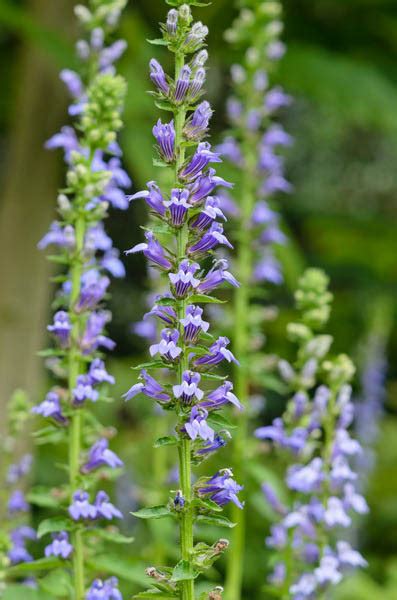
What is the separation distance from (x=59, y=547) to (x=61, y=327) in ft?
1.25

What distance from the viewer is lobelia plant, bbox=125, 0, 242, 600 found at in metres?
1.17

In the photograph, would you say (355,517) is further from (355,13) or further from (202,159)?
(202,159)

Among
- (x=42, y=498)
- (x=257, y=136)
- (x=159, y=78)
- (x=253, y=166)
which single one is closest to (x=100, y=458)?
(x=42, y=498)

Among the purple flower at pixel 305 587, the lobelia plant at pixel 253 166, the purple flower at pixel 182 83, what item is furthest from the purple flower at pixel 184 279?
the lobelia plant at pixel 253 166

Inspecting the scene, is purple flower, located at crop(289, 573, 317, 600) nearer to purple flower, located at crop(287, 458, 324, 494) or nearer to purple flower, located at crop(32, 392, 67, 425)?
purple flower, located at crop(287, 458, 324, 494)

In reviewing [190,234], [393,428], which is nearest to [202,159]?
[190,234]

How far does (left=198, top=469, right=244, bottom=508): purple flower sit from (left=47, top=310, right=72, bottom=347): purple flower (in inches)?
16.5

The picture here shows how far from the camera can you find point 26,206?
12.0 feet

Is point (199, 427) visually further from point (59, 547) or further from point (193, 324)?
point (59, 547)

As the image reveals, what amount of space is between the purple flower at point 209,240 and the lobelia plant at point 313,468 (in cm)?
61

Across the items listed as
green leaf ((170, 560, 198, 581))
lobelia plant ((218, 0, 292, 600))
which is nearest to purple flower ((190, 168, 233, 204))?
green leaf ((170, 560, 198, 581))

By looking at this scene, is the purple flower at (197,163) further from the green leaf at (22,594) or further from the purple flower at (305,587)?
the green leaf at (22,594)

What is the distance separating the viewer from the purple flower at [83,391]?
1.48m

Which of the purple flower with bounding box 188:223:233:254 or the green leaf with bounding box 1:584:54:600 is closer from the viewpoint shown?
the purple flower with bounding box 188:223:233:254
